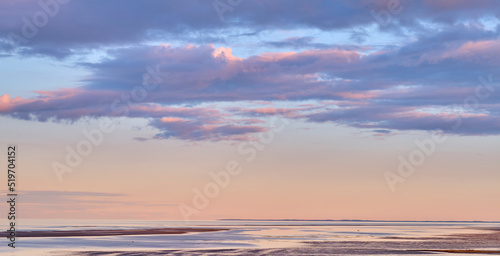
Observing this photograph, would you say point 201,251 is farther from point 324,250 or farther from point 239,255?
point 324,250

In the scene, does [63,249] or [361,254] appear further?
[63,249]

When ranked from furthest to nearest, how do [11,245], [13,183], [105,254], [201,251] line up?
1. [11,245]
2. [201,251]
3. [105,254]
4. [13,183]

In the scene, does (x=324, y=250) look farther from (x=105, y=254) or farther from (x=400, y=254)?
(x=105, y=254)

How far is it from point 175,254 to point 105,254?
257 inches

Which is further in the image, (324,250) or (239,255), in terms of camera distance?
(324,250)

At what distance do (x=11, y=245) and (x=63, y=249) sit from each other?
8569 millimetres

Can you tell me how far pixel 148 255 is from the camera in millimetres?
57750

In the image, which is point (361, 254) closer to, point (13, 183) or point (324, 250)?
point (324, 250)

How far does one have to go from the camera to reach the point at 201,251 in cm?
6347

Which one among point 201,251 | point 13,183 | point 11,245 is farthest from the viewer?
point 11,245

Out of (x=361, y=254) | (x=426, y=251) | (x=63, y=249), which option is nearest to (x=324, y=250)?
(x=361, y=254)

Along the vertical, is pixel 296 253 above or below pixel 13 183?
below

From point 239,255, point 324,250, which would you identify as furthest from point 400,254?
point 239,255

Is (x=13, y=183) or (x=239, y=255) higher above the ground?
(x=13, y=183)
